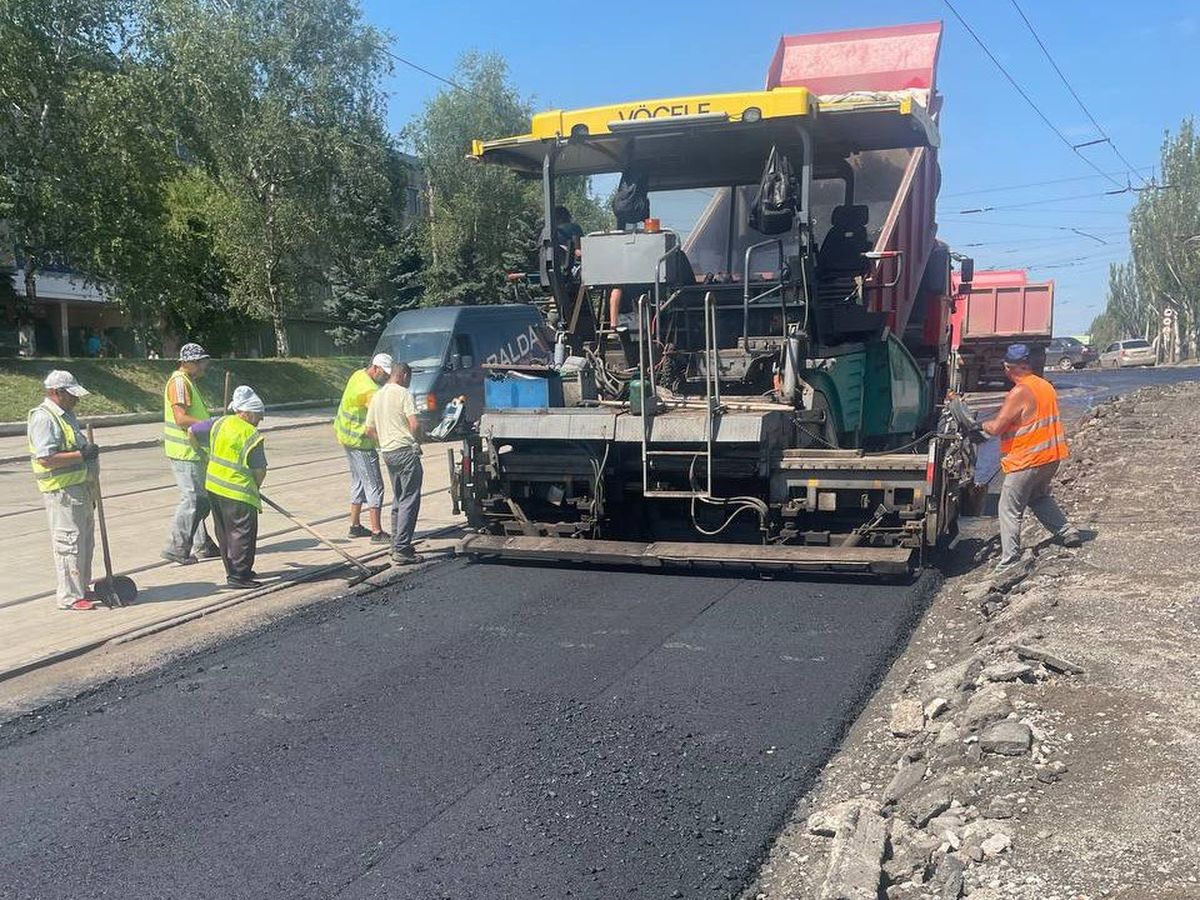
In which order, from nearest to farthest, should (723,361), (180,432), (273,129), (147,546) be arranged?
(723,361) → (180,432) → (147,546) → (273,129)

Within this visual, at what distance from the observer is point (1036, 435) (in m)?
7.27

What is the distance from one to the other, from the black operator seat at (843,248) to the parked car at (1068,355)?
41.1 metres

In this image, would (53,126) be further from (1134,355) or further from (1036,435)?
(1134,355)

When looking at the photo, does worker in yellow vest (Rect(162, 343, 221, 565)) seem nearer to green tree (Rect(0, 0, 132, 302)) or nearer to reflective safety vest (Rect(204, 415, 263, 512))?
reflective safety vest (Rect(204, 415, 263, 512))

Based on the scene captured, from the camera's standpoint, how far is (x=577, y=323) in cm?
800

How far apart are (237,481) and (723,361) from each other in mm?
3353

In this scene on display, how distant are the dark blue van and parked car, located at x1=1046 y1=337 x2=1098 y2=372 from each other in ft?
108

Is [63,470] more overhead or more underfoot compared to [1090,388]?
more overhead

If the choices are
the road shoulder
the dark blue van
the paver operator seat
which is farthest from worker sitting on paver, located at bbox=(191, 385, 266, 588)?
the dark blue van

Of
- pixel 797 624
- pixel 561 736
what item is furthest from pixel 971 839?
pixel 797 624

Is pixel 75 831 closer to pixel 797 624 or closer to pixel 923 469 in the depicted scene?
pixel 797 624

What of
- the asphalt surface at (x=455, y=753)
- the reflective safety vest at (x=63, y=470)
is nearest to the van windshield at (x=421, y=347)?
the reflective safety vest at (x=63, y=470)

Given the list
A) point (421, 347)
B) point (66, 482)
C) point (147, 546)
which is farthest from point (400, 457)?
point (421, 347)

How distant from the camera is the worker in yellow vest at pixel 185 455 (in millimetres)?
8156
